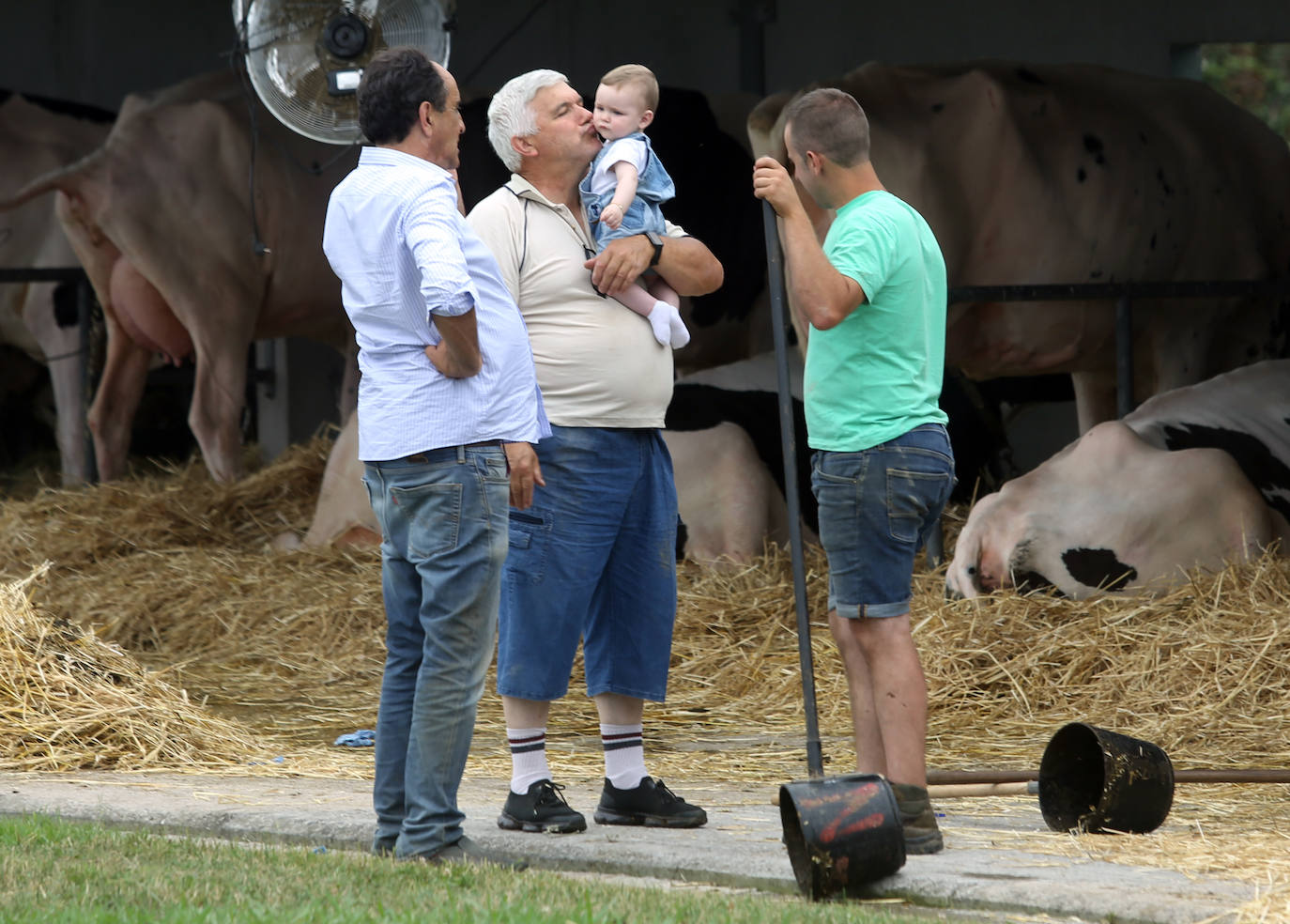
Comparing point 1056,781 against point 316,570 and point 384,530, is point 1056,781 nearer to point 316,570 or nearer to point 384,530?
point 384,530

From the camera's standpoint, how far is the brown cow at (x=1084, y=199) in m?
8.12

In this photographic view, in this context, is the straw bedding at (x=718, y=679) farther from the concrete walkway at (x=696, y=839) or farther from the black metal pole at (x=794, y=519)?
the black metal pole at (x=794, y=519)

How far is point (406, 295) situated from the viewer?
11.5ft

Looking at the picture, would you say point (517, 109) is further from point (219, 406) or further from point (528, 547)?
point (219, 406)

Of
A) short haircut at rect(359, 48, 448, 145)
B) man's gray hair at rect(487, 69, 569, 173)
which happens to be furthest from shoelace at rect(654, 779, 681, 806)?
short haircut at rect(359, 48, 448, 145)

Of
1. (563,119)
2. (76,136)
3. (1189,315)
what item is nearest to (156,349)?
(76,136)

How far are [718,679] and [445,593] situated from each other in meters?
2.82

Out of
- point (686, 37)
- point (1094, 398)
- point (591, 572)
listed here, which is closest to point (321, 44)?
point (686, 37)

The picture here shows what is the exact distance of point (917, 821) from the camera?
3607 mm

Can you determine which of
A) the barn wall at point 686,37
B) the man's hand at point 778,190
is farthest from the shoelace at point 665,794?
the barn wall at point 686,37

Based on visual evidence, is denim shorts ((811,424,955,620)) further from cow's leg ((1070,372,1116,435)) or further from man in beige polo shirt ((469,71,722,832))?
cow's leg ((1070,372,1116,435))

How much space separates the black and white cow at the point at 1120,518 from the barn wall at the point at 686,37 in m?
4.34

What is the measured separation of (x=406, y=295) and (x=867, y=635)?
116 cm

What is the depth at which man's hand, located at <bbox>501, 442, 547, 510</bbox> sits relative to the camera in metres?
3.61
